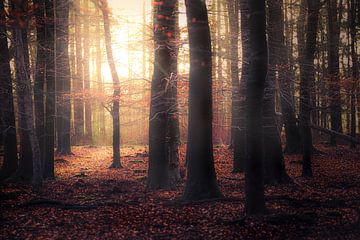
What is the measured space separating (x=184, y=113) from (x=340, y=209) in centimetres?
614

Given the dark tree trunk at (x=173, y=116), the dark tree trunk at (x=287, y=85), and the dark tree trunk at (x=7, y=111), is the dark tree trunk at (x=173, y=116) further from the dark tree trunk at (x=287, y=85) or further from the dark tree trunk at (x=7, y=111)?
the dark tree trunk at (x=7, y=111)

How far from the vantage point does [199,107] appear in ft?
34.6

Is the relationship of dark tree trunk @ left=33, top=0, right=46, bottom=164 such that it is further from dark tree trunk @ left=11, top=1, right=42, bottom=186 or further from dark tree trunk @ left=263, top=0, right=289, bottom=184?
dark tree trunk @ left=263, top=0, right=289, bottom=184

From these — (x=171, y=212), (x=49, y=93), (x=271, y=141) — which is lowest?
(x=171, y=212)

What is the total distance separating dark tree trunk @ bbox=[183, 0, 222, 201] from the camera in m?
10.5

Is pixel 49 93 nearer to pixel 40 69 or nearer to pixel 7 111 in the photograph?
pixel 40 69

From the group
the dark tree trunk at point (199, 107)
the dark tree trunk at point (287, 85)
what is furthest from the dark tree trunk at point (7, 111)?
the dark tree trunk at point (287, 85)

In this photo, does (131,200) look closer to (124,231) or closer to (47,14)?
(124,231)

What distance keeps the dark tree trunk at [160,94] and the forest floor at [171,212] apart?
30.0 inches

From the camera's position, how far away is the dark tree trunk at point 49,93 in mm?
14656

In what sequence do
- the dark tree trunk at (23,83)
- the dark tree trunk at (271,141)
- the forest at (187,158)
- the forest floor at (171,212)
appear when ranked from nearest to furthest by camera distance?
the forest floor at (171,212) → the forest at (187,158) → the dark tree trunk at (23,83) → the dark tree trunk at (271,141)

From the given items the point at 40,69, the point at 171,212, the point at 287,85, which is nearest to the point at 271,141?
the point at 287,85

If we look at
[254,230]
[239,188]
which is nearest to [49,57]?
[239,188]

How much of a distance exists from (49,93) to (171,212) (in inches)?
283
